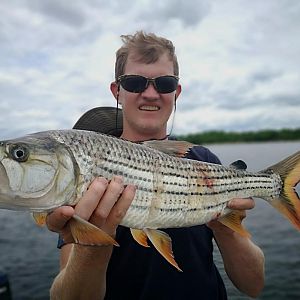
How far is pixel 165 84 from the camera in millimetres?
4207

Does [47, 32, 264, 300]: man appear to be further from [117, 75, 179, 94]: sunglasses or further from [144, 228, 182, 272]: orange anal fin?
[144, 228, 182, 272]: orange anal fin

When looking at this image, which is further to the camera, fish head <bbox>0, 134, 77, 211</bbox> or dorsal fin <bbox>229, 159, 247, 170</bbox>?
dorsal fin <bbox>229, 159, 247, 170</bbox>

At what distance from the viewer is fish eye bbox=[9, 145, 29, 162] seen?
266 centimetres

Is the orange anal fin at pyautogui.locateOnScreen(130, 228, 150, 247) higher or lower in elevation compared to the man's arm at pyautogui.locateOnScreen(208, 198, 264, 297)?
higher

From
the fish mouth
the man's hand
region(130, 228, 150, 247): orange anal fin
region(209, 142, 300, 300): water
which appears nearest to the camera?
the fish mouth

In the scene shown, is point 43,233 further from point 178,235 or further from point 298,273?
point 178,235

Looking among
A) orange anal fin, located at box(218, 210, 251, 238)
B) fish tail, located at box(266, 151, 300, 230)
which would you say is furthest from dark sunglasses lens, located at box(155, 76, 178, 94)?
orange anal fin, located at box(218, 210, 251, 238)

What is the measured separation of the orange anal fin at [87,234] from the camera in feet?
8.58

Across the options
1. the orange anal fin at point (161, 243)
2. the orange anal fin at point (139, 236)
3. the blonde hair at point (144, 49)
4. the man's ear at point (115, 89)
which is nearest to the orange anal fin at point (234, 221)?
the orange anal fin at point (161, 243)

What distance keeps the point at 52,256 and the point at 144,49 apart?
10.9 meters

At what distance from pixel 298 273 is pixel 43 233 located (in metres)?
10.7

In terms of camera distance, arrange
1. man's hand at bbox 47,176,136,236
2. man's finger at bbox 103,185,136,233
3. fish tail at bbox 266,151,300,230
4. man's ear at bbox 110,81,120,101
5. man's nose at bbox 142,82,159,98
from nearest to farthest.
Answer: man's hand at bbox 47,176,136,236 < man's finger at bbox 103,185,136,233 < fish tail at bbox 266,151,300,230 < man's nose at bbox 142,82,159,98 < man's ear at bbox 110,81,120,101

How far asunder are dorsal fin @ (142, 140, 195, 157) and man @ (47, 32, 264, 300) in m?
0.64

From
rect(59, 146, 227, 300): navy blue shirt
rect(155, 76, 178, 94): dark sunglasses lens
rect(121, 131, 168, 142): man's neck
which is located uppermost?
rect(155, 76, 178, 94): dark sunglasses lens
